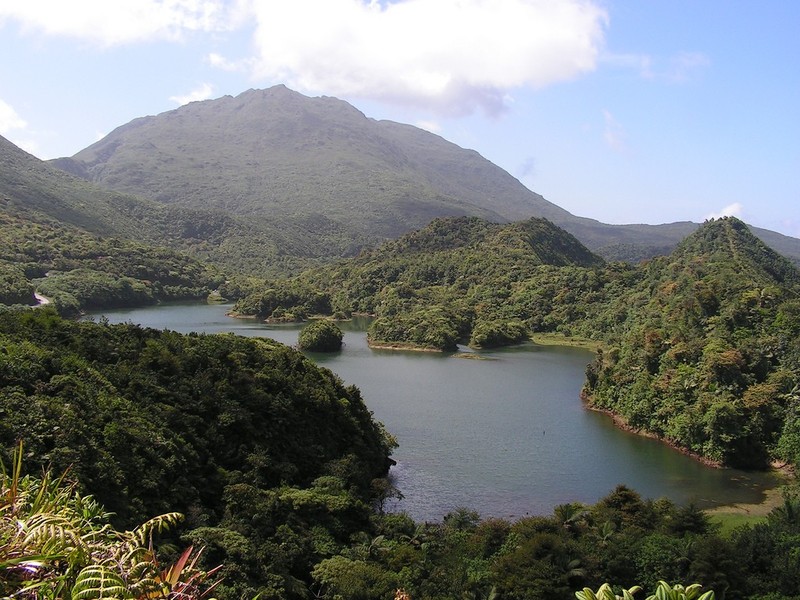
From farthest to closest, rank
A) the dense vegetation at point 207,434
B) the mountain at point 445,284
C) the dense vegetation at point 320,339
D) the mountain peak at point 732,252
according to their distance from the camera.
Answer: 1. the mountain peak at point 732,252
2. the mountain at point 445,284
3. the dense vegetation at point 320,339
4. the dense vegetation at point 207,434

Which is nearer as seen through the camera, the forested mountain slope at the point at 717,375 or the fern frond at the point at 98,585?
the fern frond at the point at 98,585

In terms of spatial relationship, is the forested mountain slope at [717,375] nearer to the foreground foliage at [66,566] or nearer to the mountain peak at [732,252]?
the mountain peak at [732,252]

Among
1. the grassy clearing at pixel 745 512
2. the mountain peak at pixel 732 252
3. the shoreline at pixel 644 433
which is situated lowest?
the grassy clearing at pixel 745 512

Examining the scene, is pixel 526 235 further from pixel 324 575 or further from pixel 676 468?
pixel 324 575

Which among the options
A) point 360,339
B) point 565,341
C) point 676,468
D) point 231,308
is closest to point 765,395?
point 676,468

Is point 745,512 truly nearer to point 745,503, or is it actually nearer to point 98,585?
point 745,503

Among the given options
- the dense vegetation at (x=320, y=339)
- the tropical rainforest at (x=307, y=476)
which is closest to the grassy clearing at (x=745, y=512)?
the tropical rainforest at (x=307, y=476)

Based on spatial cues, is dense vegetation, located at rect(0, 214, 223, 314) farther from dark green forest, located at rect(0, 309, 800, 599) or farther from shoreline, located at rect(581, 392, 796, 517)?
shoreline, located at rect(581, 392, 796, 517)
